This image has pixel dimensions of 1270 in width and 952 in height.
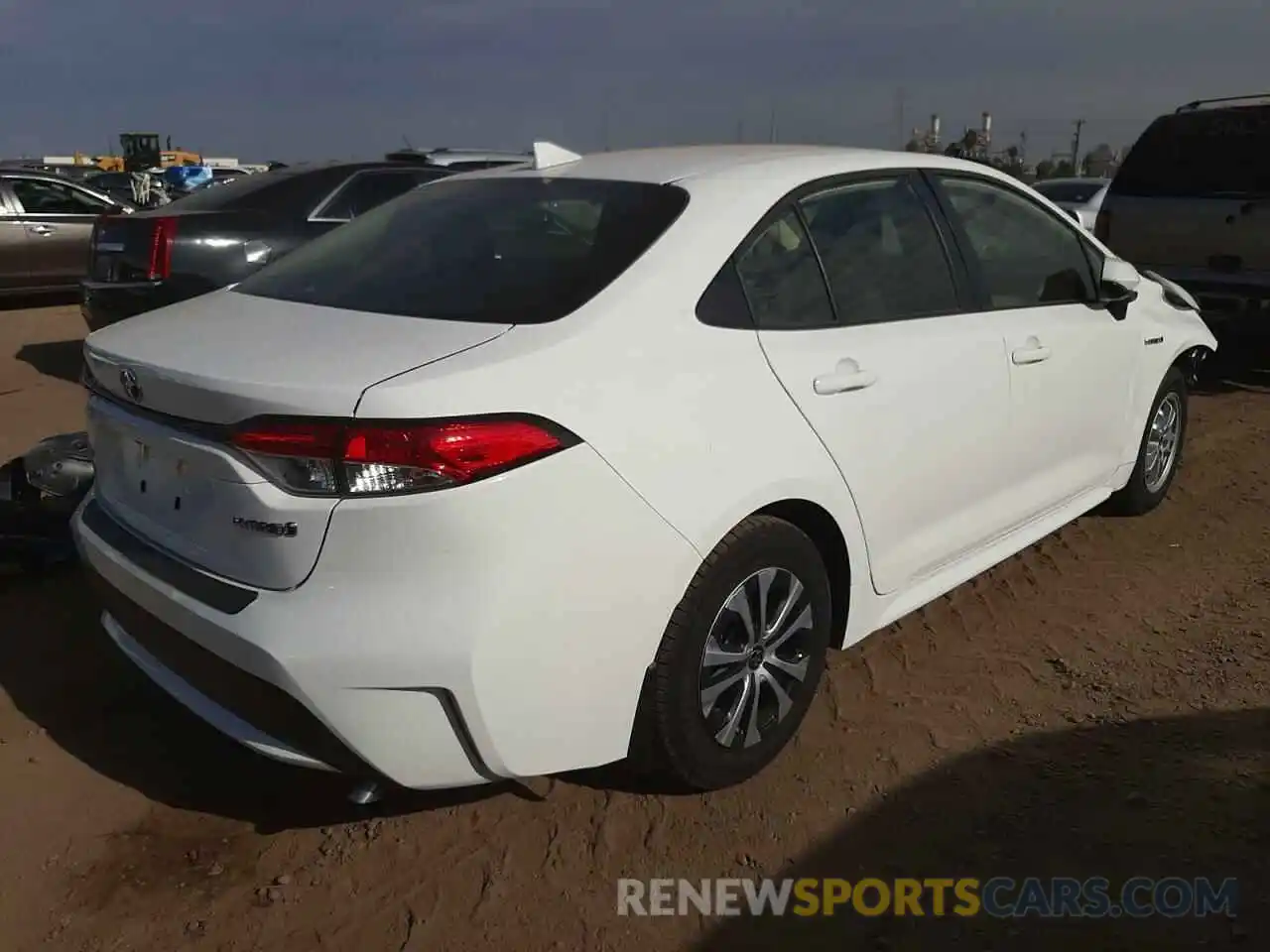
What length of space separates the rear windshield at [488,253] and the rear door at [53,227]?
998cm

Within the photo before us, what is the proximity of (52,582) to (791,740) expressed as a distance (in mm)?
2875

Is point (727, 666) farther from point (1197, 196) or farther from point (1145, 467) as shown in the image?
point (1197, 196)

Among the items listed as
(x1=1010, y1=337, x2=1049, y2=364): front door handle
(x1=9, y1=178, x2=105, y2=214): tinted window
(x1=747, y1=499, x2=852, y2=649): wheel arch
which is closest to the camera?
(x1=747, y1=499, x2=852, y2=649): wheel arch

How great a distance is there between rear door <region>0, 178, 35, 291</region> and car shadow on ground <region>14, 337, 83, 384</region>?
2456 millimetres

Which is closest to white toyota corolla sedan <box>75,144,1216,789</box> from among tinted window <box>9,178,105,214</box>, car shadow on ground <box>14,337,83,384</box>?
car shadow on ground <box>14,337,83,384</box>

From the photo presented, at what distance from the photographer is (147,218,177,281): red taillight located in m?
6.90

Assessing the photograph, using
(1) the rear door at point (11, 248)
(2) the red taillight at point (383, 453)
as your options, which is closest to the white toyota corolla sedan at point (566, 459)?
(2) the red taillight at point (383, 453)

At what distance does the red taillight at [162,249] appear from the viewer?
22.6ft

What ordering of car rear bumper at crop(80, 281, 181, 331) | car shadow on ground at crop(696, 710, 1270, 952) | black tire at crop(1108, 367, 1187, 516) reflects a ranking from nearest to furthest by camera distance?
car shadow on ground at crop(696, 710, 1270, 952) < black tire at crop(1108, 367, 1187, 516) < car rear bumper at crop(80, 281, 181, 331)

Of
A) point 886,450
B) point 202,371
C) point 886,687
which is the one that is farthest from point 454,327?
point 886,687

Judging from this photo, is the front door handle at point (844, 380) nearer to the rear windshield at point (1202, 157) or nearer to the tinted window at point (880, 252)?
the tinted window at point (880, 252)

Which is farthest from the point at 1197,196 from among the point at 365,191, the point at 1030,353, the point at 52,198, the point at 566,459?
the point at 52,198

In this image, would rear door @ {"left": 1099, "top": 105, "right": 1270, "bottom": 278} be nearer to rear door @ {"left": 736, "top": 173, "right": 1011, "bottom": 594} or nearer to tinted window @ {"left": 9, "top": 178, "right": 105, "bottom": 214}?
rear door @ {"left": 736, "top": 173, "right": 1011, "bottom": 594}

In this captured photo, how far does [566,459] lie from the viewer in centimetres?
232
